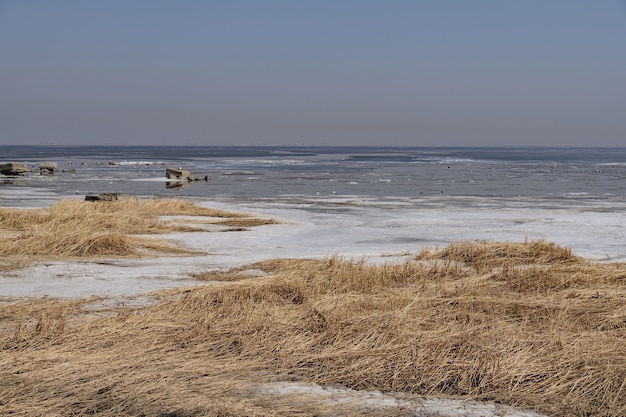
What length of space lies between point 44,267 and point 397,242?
782cm

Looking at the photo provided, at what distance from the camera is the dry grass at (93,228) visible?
43.2 feet

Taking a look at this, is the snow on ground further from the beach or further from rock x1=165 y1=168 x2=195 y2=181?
rock x1=165 y1=168 x2=195 y2=181

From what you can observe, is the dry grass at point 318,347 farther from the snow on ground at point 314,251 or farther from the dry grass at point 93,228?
the dry grass at point 93,228

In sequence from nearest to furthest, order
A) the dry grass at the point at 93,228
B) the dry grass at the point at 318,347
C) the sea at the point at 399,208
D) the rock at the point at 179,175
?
the dry grass at the point at 318,347, the dry grass at the point at 93,228, the sea at the point at 399,208, the rock at the point at 179,175

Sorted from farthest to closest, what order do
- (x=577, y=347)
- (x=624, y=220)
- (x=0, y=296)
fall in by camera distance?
(x=624, y=220)
(x=0, y=296)
(x=577, y=347)

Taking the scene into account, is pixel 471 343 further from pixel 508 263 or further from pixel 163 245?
pixel 163 245

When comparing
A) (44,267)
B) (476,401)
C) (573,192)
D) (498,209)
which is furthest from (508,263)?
(573,192)

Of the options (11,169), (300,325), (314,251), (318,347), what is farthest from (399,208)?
(11,169)

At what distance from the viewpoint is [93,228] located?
1619 cm

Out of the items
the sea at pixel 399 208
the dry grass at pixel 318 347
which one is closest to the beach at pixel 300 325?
the dry grass at pixel 318 347

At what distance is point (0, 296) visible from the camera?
9.61m

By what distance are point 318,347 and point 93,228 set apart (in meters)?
10.5

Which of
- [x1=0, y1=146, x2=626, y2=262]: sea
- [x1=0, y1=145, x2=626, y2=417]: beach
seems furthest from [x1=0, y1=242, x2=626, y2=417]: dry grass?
[x1=0, y1=146, x2=626, y2=262]: sea

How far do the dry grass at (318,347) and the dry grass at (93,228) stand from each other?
4.27m
